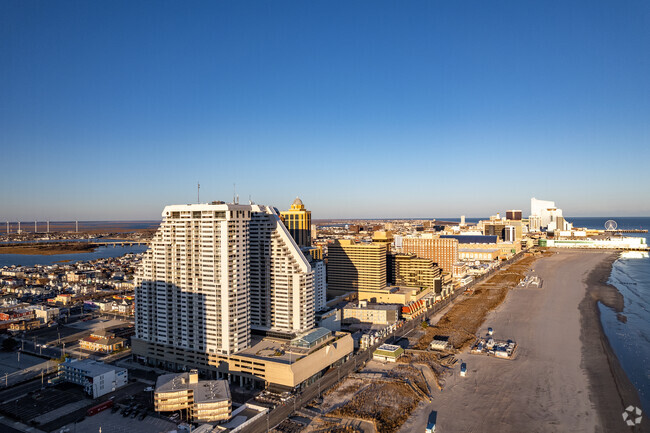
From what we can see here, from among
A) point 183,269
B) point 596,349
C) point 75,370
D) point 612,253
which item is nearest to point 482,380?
point 596,349

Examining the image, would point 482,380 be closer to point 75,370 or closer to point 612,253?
point 75,370

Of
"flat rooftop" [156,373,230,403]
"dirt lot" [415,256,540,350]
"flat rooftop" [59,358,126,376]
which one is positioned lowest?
"dirt lot" [415,256,540,350]

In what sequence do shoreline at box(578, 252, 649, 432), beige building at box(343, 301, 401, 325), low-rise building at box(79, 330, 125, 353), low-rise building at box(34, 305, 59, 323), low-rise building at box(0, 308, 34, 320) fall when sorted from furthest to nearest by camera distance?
1. low-rise building at box(34, 305, 59, 323)
2. low-rise building at box(0, 308, 34, 320)
3. beige building at box(343, 301, 401, 325)
4. low-rise building at box(79, 330, 125, 353)
5. shoreline at box(578, 252, 649, 432)

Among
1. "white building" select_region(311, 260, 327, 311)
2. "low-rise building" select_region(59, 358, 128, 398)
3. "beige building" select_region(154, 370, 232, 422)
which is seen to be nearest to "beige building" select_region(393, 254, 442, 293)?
"white building" select_region(311, 260, 327, 311)

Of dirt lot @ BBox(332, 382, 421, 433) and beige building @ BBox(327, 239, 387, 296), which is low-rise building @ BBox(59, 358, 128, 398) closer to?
dirt lot @ BBox(332, 382, 421, 433)

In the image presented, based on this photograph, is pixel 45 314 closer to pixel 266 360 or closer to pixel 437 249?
pixel 266 360

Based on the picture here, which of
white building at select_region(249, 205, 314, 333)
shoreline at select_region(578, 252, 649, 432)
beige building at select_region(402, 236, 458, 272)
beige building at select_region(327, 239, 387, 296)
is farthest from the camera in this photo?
beige building at select_region(402, 236, 458, 272)

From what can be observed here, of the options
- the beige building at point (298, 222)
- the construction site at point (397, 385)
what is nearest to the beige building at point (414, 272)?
the construction site at point (397, 385)
